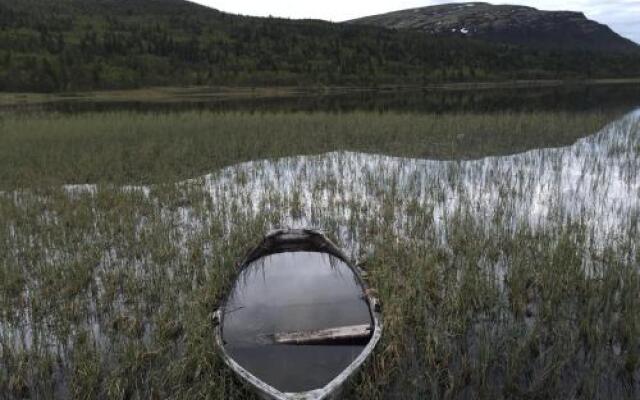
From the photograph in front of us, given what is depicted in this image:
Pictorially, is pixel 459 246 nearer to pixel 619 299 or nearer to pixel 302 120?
pixel 619 299

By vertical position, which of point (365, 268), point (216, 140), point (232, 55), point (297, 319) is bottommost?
point (297, 319)

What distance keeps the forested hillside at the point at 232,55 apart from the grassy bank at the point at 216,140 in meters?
60.9

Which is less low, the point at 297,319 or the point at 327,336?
the point at 327,336

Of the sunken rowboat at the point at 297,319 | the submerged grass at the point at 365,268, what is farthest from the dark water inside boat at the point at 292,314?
the submerged grass at the point at 365,268

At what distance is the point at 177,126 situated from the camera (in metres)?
25.5

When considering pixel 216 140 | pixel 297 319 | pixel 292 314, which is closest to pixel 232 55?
pixel 216 140

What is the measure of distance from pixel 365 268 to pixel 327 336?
246 cm

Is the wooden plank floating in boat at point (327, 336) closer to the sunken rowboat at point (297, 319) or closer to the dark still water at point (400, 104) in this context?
the sunken rowboat at point (297, 319)

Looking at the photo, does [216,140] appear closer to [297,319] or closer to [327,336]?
[297,319]

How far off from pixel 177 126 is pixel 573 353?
2362 centimetres

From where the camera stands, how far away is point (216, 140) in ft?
68.3

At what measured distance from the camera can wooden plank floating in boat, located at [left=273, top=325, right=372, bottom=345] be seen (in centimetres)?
526

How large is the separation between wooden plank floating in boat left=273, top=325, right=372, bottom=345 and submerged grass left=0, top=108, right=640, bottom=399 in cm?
30

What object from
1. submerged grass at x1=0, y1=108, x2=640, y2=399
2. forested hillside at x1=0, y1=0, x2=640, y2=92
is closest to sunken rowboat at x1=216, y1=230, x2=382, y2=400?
submerged grass at x1=0, y1=108, x2=640, y2=399
